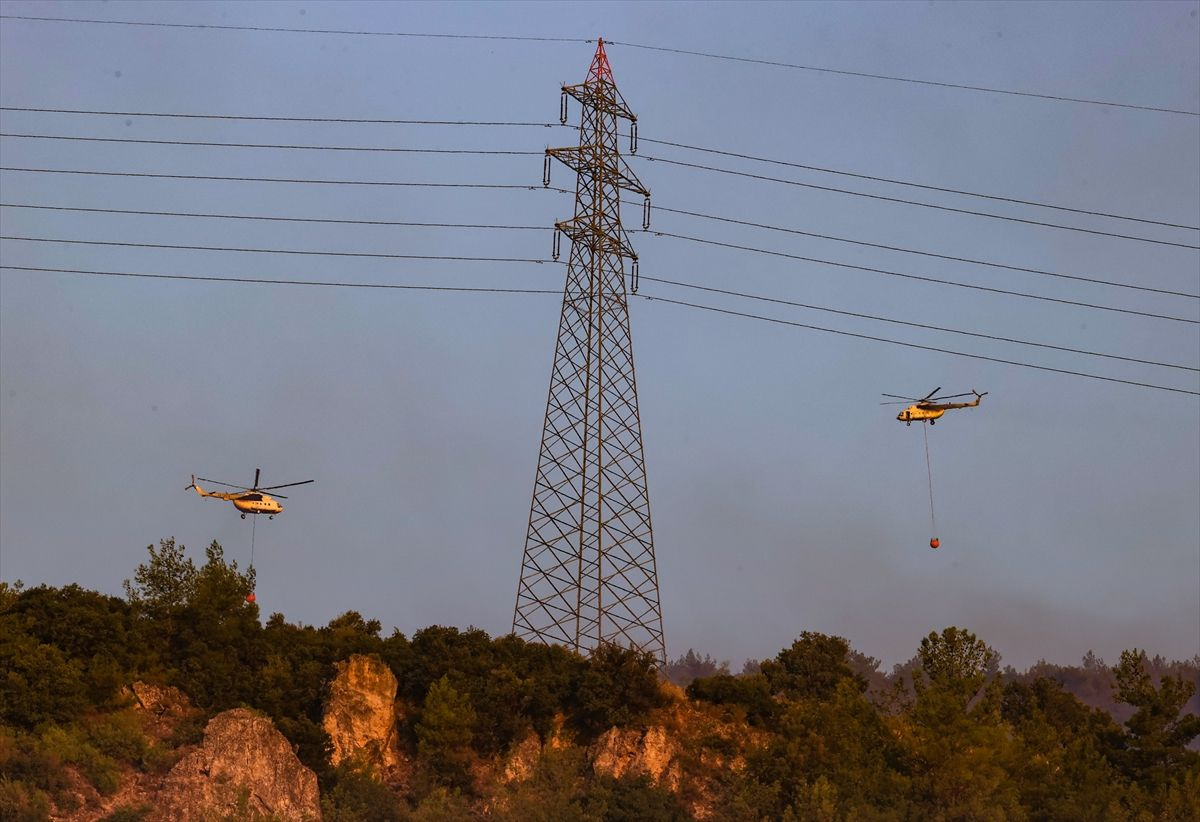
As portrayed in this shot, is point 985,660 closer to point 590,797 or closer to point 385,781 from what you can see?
point 590,797

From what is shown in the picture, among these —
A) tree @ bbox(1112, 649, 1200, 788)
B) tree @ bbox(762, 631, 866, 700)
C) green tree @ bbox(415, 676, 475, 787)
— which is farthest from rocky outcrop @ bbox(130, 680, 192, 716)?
tree @ bbox(1112, 649, 1200, 788)

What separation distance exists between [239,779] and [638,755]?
75.0 feet

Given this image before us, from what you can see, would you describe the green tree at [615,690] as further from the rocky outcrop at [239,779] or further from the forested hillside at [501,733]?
the rocky outcrop at [239,779]

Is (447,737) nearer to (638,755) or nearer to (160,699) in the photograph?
(638,755)

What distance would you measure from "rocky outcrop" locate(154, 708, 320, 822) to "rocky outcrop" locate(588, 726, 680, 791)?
16735 mm

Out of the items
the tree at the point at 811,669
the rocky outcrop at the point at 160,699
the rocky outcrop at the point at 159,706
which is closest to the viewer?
the rocky outcrop at the point at 159,706

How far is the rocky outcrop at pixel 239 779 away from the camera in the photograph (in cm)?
8219

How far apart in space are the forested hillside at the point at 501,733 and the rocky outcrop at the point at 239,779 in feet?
1.92

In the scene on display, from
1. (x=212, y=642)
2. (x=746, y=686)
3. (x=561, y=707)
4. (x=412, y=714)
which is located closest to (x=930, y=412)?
(x=746, y=686)

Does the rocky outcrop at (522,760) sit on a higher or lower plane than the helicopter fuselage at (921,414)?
lower

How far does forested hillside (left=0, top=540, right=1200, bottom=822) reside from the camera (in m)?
85.1

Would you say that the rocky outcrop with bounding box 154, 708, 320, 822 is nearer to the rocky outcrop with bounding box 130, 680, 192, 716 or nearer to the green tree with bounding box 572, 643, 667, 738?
the rocky outcrop with bounding box 130, 680, 192, 716

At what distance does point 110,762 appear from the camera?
8300 cm

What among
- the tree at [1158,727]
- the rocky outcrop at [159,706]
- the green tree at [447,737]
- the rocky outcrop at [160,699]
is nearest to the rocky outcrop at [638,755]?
the green tree at [447,737]
